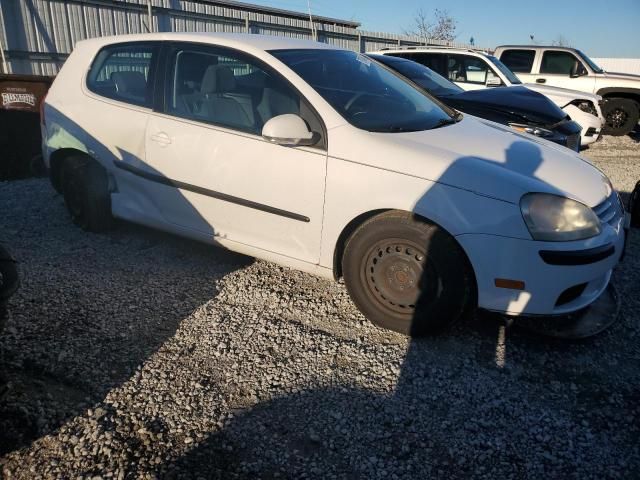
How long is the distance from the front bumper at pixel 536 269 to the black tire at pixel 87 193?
2.90 meters

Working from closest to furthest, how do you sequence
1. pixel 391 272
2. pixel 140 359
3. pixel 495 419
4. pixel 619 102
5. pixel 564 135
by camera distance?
1. pixel 495 419
2. pixel 140 359
3. pixel 391 272
4. pixel 564 135
5. pixel 619 102

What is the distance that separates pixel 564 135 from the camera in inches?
243

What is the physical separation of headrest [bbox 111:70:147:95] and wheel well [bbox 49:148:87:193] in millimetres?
620

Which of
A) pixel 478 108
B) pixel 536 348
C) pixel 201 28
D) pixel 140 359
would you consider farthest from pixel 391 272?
pixel 201 28

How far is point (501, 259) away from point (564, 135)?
13.7 feet

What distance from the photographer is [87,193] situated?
4.23m

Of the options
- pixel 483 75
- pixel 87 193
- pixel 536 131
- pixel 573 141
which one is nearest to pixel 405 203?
pixel 87 193

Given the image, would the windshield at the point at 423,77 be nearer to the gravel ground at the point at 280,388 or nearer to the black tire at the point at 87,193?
the gravel ground at the point at 280,388

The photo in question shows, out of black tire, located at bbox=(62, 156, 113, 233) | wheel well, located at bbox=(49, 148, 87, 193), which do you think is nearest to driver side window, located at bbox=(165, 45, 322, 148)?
black tire, located at bbox=(62, 156, 113, 233)

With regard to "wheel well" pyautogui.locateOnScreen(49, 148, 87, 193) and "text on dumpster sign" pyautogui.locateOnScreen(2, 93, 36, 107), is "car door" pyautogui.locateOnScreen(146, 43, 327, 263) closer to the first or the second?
"wheel well" pyautogui.locateOnScreen(49, 148, 87, 193)

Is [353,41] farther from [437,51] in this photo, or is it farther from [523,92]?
[523,92]

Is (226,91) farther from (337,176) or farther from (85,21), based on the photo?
(85,21)

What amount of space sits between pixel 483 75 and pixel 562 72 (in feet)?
11.5

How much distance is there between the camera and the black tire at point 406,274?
2.87m
